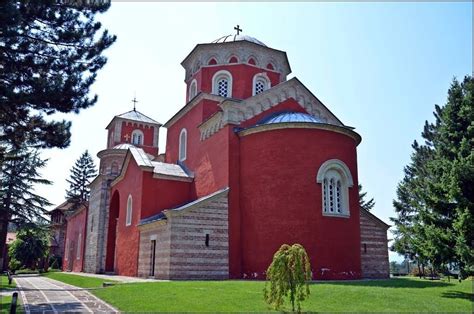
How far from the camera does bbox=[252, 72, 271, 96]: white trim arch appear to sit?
22.6 m

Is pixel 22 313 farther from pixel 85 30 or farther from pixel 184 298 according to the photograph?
pixel 85 30

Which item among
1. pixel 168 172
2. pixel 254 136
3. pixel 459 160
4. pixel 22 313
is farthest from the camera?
pixel 168 172

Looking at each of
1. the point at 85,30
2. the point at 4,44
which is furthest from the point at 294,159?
the point at 4,44

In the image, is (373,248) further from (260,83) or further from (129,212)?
(129,212)

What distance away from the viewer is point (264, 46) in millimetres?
23094

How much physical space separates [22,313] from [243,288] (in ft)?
19.0

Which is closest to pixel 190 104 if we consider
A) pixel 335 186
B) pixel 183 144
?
pixel 183 144

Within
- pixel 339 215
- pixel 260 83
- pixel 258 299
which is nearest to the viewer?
pixel 258 299

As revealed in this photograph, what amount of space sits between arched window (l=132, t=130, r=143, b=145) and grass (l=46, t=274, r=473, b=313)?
21598mm

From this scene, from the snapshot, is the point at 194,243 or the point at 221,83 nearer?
the point at 194,243

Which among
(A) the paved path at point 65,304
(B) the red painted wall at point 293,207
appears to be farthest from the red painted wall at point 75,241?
(A) the paved path at point 65,304

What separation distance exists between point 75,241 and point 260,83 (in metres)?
21.6

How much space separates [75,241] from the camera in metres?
34.0

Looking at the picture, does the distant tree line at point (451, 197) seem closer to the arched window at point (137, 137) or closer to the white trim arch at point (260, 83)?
the white trim arch at point (260, 83)
